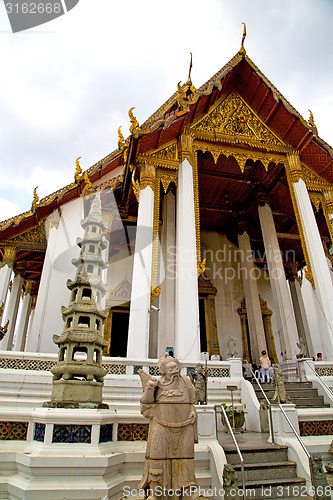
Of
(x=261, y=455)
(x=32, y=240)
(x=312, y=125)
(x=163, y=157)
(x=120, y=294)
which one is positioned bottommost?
(x=261, y=455)

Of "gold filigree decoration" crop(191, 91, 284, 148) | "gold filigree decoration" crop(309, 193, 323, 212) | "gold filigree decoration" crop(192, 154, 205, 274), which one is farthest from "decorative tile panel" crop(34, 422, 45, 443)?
"gold filigree decoration" crop(309, 193, 323, 212)

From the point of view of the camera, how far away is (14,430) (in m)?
2.69

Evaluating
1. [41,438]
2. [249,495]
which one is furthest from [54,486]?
[249,495]

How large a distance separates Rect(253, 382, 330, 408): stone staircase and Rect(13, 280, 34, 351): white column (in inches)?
348

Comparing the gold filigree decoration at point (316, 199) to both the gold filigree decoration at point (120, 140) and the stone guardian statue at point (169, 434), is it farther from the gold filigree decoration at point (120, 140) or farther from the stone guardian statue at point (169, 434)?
the stone guardian statue at point (169, 434)

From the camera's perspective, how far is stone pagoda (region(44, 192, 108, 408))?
2.74 metres

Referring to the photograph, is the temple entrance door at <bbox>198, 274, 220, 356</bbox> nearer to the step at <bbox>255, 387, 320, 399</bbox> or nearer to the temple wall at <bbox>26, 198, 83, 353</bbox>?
the step at <bbox>255, 387, 320, 399</bbox>

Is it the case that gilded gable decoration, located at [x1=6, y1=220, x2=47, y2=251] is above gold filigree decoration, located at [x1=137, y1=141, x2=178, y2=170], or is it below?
below

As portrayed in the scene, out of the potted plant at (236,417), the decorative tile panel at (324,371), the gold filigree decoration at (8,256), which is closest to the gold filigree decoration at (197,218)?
the potted plant at (236,417)

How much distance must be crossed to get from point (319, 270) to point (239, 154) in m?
3.02

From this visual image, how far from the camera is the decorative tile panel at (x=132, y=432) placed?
2803mm

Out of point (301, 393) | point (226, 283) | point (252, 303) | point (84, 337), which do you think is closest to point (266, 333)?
point (252, 303)

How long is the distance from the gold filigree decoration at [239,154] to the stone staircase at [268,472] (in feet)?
18.2

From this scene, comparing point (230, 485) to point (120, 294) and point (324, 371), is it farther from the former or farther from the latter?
point (120, 294)
